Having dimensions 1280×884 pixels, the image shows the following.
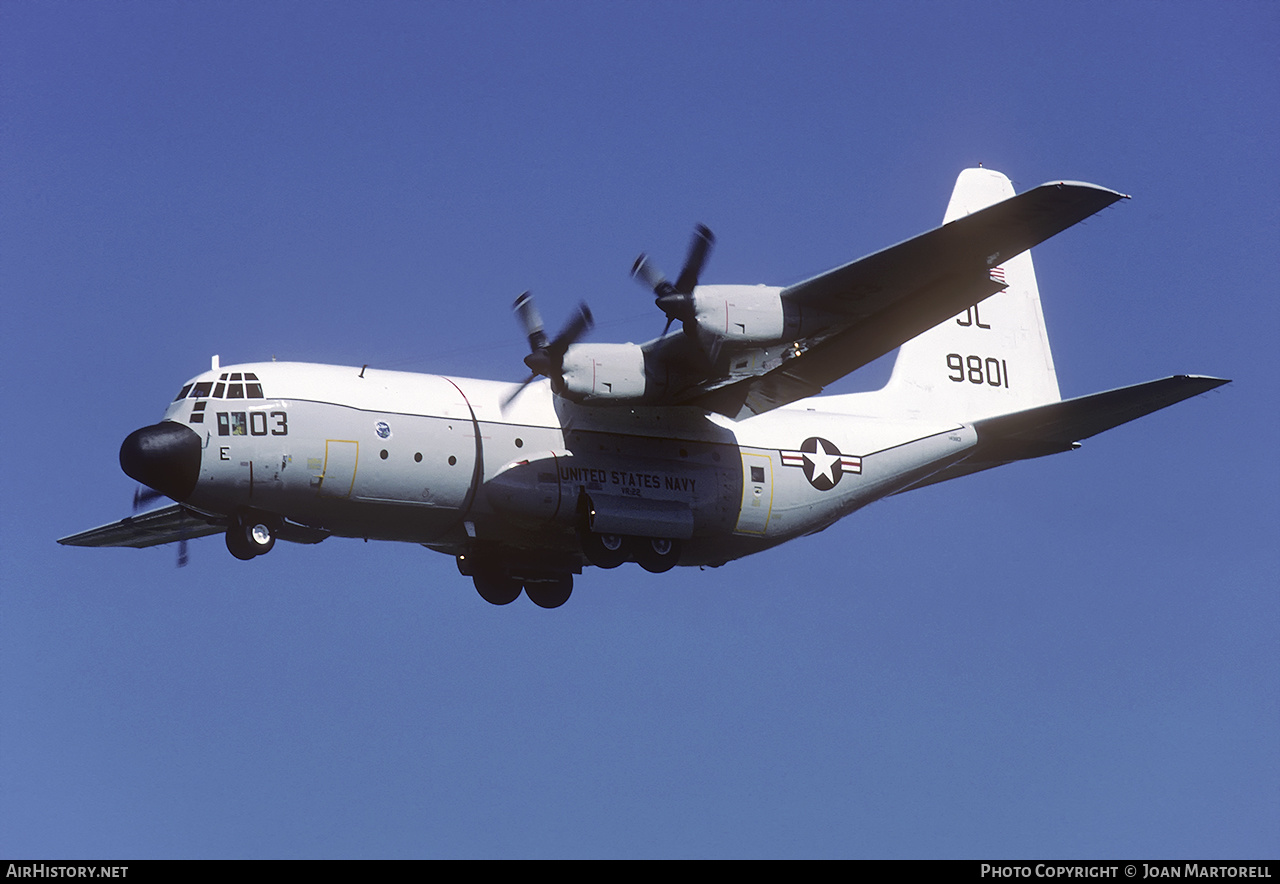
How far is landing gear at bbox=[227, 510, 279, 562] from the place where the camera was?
1966cm

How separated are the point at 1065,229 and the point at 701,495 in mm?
6250

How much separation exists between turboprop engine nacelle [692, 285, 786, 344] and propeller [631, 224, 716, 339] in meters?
0.15

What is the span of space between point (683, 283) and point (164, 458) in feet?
22.7

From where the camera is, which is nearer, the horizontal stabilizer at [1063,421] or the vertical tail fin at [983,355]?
the horizontal stabilizer at [1063,421]

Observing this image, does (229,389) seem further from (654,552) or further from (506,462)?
(654,552)

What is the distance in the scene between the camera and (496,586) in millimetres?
22406

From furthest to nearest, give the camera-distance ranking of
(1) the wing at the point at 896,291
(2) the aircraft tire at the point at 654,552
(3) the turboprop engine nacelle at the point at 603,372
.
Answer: (2) the aircraft tire at the point at 654,552 < (3) the turboprop engine nacelle at the point at 603,372 < (1) the wing at the point at 896,291

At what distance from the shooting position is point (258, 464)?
19.5 meters

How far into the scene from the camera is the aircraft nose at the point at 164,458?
19.1 m

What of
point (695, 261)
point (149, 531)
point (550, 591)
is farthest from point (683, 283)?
point (149, 531)

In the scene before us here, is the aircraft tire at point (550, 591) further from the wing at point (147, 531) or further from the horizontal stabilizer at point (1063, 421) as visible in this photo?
the horizontal stabilizer at point (1063, 421)

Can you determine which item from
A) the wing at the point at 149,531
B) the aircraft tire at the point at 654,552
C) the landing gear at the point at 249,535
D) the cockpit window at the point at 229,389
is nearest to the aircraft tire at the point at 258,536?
the landing gear at the point at 249,535

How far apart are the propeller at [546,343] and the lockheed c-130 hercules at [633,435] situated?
3cm
